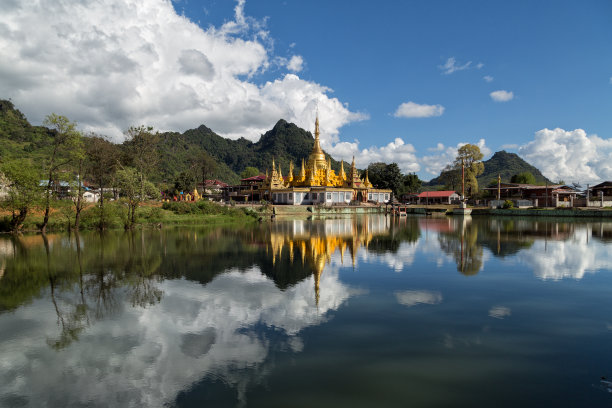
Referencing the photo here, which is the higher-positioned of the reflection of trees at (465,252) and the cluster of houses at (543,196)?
the cluster of houses at (543,196)

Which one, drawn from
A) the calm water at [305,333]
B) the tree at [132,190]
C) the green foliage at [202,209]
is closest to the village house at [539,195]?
the green foliage at [202,209]

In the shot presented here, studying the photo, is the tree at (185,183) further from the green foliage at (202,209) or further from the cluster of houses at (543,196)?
the cluster of houses at (543,196)

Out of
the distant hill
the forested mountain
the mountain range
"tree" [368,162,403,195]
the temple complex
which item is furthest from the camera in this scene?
the distant hill

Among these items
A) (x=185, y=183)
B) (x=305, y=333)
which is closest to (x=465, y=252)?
(x=305, y=333)

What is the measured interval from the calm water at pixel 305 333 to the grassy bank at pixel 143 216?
51.8ft

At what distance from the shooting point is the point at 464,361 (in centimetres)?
668

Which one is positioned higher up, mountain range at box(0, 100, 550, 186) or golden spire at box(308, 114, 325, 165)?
mountain range at box(0, 100, 550, 186)

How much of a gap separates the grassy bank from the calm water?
51.8ft

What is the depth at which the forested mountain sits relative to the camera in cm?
7619

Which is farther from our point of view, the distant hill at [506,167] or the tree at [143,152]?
the distant hill at [506,167]

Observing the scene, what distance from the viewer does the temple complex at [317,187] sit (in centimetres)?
6156

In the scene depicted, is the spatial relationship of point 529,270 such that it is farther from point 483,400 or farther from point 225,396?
point 225,396

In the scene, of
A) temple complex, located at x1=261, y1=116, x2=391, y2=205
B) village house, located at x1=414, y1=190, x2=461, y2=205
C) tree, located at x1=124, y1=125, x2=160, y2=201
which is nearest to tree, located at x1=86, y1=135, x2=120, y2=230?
tree, located at x1=124, y1=125, x2=160, y2=201

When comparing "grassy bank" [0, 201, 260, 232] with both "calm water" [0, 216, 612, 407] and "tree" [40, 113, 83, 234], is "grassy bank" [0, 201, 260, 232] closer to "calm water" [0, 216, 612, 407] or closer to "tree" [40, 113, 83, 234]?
"tree" [40, 113, 83, 234]
